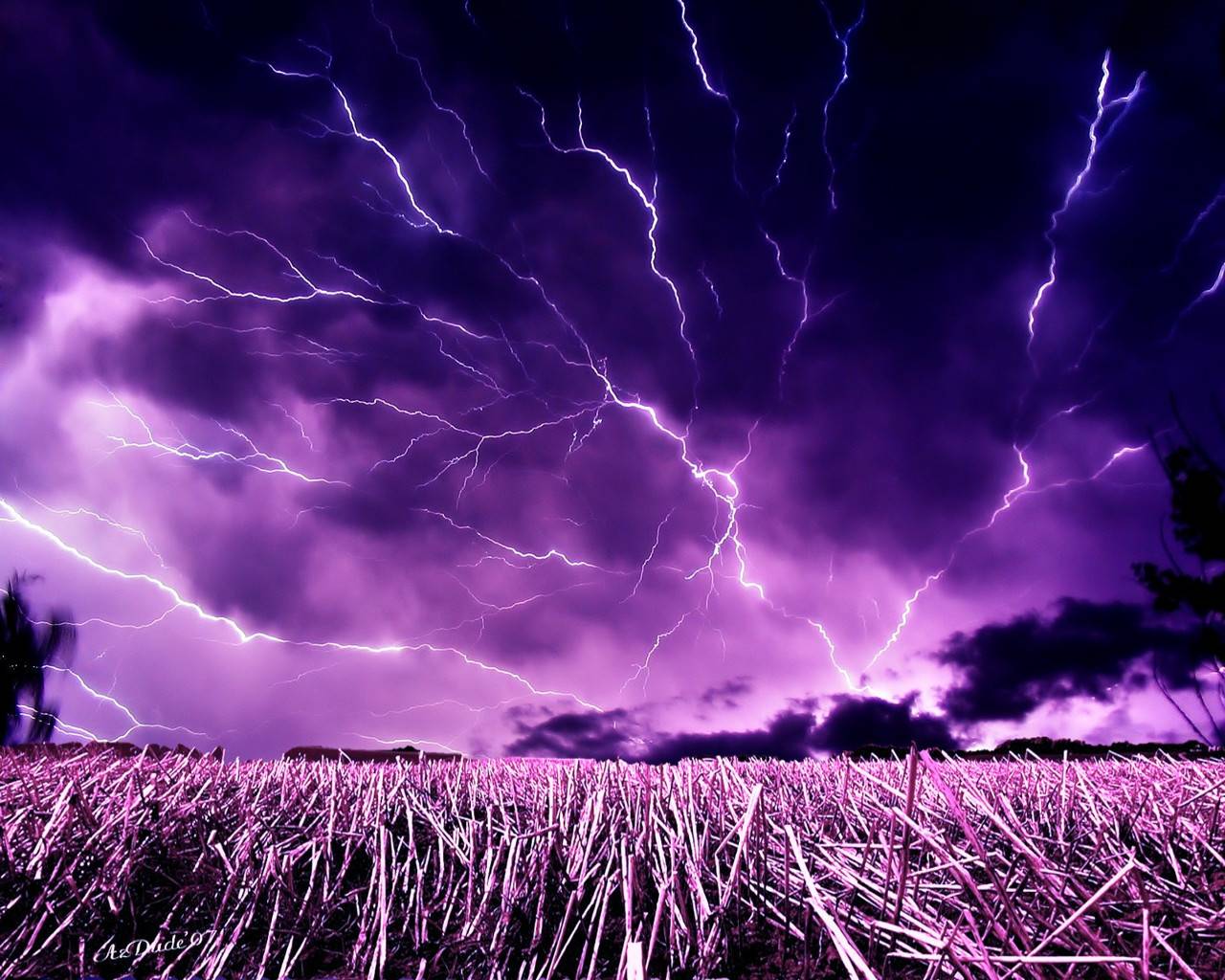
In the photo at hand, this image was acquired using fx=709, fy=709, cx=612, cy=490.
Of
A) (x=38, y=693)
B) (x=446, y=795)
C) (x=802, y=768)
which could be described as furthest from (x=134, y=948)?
(x=38, y=693)

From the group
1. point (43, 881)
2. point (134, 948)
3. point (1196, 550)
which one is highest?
point (1196, 550)

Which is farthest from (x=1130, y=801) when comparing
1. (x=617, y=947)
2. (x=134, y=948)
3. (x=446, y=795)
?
(x=134, y=948)

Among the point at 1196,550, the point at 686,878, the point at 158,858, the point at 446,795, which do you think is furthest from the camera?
the point at 1196,550

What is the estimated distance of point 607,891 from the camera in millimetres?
1327

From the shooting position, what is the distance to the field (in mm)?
1084

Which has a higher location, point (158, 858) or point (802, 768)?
point (802, 768)

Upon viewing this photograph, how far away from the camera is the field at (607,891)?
1.08 metres

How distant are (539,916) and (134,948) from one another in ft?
2.55

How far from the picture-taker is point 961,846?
1.72 metres

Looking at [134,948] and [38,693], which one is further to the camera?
[38,693]

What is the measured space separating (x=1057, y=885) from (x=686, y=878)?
2.20 feet

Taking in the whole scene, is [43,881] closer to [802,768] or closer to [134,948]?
[134,948]

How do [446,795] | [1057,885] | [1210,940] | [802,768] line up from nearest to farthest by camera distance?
[1210,940] < [1057,885] < [446,795] < [802,768]

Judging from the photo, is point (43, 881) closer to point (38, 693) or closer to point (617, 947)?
point (617, 947)
